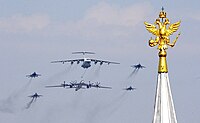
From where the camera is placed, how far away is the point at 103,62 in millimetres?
177625

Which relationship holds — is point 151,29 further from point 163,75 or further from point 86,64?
point 86,64

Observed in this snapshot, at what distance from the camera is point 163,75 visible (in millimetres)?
29406

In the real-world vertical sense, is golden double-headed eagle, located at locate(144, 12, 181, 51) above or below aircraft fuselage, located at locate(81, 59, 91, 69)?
below

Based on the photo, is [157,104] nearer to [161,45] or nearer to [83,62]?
[161,45]

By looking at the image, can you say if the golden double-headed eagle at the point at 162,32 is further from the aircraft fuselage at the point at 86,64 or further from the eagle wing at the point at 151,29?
the aircraft fuselage at the point at 86,64

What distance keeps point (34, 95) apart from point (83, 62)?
14.4m

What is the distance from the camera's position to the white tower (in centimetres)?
2861

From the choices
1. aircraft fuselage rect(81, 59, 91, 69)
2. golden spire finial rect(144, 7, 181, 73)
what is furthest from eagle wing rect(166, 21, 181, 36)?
aircraft fuselage rect(81, 59, 91, 69)

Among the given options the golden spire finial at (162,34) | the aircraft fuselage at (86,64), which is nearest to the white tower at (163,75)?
the golden spire finial at (162,34)

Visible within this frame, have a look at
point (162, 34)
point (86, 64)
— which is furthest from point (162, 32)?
point (86, 64)

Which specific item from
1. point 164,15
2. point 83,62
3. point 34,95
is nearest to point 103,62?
point 83,62

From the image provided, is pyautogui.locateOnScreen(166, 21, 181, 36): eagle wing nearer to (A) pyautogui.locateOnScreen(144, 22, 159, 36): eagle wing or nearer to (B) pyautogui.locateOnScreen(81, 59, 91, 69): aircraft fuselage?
(A) pyautogui.locateOnScreen(144, 22, 159, 36): eagle wing

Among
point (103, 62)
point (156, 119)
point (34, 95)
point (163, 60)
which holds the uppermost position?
point (103, 62)

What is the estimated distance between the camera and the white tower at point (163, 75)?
28.6 m
